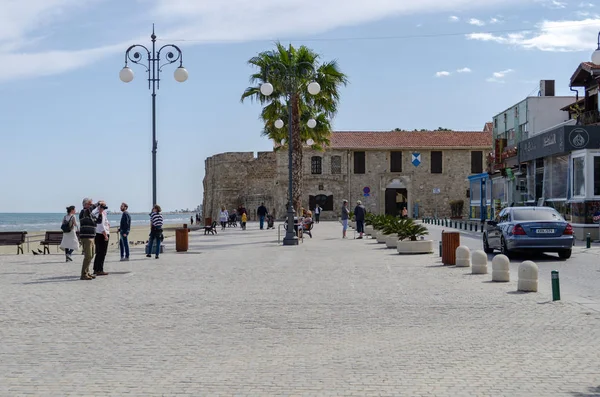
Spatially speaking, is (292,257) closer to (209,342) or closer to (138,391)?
(209,342)

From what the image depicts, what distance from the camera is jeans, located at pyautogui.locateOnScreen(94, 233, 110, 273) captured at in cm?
A: 1677

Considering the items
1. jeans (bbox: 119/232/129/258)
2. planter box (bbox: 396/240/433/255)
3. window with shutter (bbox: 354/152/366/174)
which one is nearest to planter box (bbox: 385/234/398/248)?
planter box (bbox: 396/240/433/255)

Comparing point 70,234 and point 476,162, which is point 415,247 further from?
point 476,162

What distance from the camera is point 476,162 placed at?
66.0m

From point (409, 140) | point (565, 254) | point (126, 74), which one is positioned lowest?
point (565, 254)

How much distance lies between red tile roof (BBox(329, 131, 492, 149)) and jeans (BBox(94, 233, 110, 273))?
4867 cm

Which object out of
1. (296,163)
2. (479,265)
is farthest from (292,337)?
(296,163)

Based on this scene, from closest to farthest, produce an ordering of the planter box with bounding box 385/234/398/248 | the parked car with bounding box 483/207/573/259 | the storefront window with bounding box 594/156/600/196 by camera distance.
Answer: the parked car with bounding box 483/207/573/259 < the planter box with bounding box 385/234/398/248 < the storefront window with bounding box 594/156/600/196

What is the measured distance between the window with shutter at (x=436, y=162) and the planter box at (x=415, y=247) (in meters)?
43.4

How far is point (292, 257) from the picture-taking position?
2186 cm

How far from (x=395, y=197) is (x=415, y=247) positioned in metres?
43.0

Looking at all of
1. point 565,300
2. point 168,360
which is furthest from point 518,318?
point 168,360

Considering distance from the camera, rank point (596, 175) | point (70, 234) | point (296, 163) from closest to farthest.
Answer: point (70, 234), point (596, 175), point (296, 163)

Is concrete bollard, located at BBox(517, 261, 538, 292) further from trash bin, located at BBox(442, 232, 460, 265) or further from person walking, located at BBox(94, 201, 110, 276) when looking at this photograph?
person walking, located at BBox(94, 201, 110, 276)
